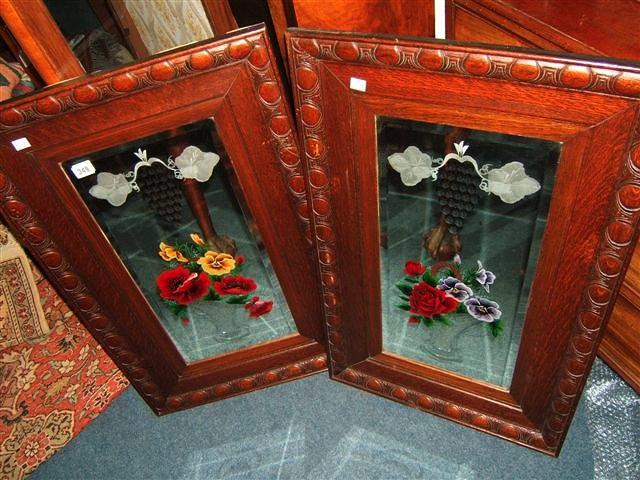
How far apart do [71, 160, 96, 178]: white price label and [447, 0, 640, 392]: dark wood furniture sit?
28.8 inches

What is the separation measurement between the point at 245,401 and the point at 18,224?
73cm

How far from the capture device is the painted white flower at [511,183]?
0.82 m

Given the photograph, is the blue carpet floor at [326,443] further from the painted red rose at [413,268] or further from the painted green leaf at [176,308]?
the painted red rose at [413,268]

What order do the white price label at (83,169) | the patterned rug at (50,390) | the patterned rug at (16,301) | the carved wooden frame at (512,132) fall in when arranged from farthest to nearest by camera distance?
the patterned rug at (16,301)
the patterned rug at (50,390)
the white price label at (83,169)
the carved wooden frame at (512,132)

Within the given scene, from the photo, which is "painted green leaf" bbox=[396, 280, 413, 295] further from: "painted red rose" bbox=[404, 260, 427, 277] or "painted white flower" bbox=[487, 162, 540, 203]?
"painted white flower" bbox=[487, 162, 540, 203]

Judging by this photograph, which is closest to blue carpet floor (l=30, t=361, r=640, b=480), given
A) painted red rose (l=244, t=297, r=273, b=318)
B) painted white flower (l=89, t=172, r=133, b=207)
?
painted red rose (l=244, t=297, r=273, b=318)

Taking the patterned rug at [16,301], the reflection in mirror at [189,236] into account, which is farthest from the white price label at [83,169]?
the patterned rug at [16,301]

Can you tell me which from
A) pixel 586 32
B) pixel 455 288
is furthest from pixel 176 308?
pixel 586 32

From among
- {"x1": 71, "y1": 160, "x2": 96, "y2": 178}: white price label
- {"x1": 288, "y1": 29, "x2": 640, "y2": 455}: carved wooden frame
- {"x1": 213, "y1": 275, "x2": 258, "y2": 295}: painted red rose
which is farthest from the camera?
{"x1": 213, "y1": 275, "x2": 258, "y2": 295}: painted red rose

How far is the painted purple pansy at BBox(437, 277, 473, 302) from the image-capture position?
1036mm

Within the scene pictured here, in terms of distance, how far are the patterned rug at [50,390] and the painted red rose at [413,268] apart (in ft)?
2.99

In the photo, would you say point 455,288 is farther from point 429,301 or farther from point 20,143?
point 20,143

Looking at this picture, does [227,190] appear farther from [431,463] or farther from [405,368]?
[431,463]

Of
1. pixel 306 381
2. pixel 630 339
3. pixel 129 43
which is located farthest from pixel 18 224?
pixel 630 339
